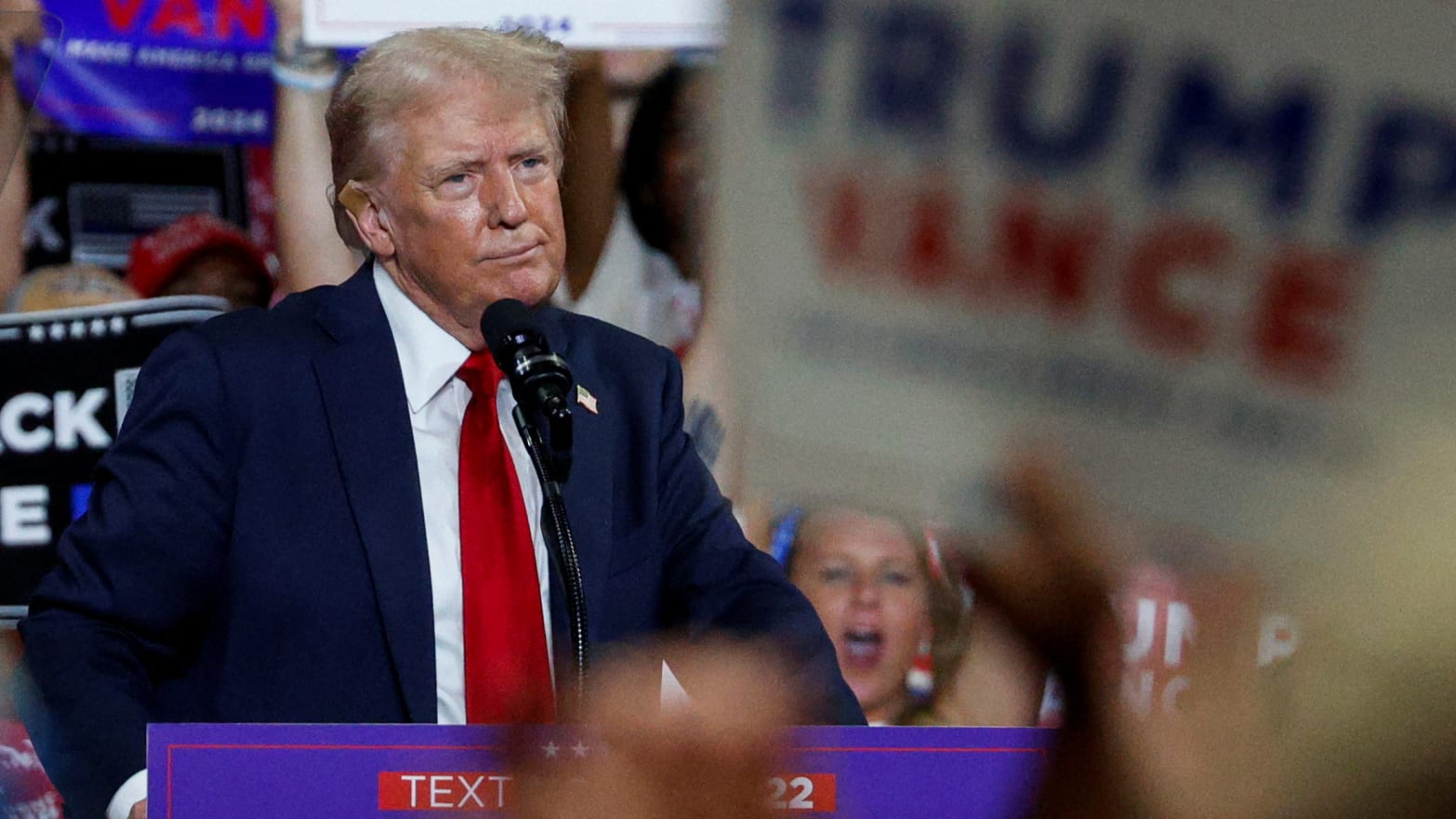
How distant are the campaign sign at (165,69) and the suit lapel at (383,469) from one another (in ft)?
3.96

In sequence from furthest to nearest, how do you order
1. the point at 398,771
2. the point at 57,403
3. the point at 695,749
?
the point at 57,403, the point at 398,771, the point at 695,749

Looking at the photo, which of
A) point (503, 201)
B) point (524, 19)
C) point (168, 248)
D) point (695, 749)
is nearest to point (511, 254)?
point (503, 201)

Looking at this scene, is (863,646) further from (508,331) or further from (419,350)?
(508,331)

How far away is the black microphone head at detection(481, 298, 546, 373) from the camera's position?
133 cm

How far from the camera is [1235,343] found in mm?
453

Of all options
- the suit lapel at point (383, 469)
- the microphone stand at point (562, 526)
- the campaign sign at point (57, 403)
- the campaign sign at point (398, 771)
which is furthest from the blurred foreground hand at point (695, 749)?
the campaign sign at point (57, 403)

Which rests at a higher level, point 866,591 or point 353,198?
point 353,198

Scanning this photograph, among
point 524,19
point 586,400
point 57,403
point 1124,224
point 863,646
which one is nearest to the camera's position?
point 1124,224

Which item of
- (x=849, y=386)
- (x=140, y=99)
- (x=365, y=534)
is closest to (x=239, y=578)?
(x=365, y=534)

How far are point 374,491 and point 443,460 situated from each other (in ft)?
0.26

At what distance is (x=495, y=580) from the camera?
1.50 m

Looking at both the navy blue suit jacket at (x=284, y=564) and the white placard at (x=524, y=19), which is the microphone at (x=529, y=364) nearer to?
the navy blue suit jacket at (x=284, y=564)

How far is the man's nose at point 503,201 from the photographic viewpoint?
1.54 m

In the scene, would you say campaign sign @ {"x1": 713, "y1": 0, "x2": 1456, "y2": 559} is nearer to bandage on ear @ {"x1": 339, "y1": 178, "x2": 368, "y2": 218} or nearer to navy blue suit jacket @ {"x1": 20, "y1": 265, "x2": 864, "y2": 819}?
navy blue suit jacket @ {"x1": 20, "y1": 265, "x2": 864, "y2": 819}
